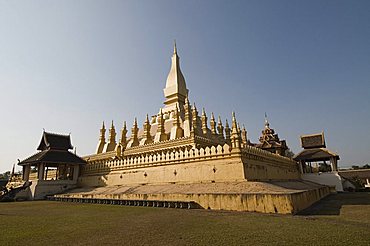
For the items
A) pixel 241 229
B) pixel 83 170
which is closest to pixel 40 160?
pixel 83 170

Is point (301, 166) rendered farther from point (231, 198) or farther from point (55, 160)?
point (55, 160)

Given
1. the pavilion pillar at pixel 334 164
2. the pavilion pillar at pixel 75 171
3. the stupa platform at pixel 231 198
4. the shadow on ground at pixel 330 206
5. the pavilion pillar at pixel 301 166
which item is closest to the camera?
the stupa platform at pixel 231 198

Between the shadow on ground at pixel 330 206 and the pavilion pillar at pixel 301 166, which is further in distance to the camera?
the pavilion pillar at pixel 301 166

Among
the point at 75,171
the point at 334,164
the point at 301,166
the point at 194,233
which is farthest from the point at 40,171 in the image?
the point at 334,164

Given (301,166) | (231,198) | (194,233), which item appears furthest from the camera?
(301,166)

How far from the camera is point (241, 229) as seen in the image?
5.93 meters

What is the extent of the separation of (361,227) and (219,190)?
6534 millimetres

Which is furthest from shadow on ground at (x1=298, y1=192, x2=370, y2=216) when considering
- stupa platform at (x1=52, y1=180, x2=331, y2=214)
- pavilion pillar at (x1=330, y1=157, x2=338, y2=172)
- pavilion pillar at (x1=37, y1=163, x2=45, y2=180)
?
pavilion pillar at (x1=37, y1=163, x2=45, y2=180)

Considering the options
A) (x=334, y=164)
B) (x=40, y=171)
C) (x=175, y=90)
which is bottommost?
(x=334, y=164)

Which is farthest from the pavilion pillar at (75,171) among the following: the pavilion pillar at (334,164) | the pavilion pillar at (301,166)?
the pavilion pillar at (334,164)

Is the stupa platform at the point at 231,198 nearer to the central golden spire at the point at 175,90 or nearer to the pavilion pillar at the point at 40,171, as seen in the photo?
the pavilion pillar at the point at 40,171

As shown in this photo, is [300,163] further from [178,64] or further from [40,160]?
[40,160]

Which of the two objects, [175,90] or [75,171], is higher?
[175,90]

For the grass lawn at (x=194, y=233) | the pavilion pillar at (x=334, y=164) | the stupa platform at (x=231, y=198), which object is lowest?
the grass lawn at (x=194, y=233)
